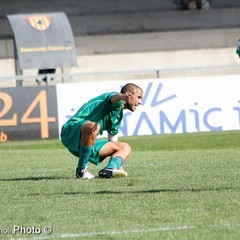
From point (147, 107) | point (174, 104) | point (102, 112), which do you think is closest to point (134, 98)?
point (102, 112)

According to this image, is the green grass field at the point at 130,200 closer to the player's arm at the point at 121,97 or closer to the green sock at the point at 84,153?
the green sock at the point at 84,153

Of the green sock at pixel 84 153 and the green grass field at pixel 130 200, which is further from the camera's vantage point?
the green sock at pixel 84 153

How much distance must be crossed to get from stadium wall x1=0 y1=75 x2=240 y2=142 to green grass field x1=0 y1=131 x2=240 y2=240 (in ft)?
20.5

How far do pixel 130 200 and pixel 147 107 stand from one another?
12.8m

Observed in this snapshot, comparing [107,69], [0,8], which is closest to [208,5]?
[107,69]

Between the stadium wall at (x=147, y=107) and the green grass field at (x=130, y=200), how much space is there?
6253 millimetres

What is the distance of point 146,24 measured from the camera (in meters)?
33.0

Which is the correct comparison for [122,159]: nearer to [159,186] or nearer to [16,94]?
[159,186]

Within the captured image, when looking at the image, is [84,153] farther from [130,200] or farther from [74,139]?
[130,200]

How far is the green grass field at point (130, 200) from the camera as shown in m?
7.86

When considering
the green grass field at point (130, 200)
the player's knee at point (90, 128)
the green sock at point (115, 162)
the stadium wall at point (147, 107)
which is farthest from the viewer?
the stadium wall at point (147, 107)

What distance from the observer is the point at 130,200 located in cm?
955

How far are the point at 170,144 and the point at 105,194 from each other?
9688 millimetres

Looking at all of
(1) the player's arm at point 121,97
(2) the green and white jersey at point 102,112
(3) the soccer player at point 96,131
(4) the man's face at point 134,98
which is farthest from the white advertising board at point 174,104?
(4) the man's face at point 134,98
